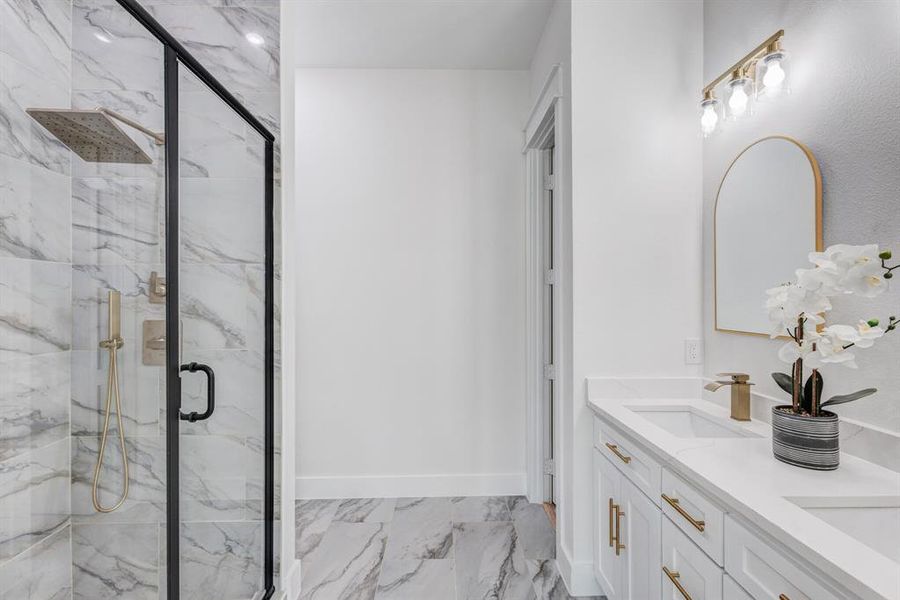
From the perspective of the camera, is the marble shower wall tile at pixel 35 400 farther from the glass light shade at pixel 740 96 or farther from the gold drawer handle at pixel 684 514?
the glass light shade at pixel 740 96

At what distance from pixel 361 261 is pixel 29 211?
6.01 feet

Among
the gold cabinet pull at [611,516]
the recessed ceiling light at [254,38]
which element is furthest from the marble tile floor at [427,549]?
the recessed ceiling light at [254,38]

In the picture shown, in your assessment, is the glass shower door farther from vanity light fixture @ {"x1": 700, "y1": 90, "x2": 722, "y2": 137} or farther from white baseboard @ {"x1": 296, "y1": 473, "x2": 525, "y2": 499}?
vanity light fixture @ {"x1": 700, "y1": 90, "x2": 722, "y2": 137}

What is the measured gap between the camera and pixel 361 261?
3021mm

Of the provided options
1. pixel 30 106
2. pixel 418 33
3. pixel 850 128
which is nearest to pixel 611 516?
pixel 850 128

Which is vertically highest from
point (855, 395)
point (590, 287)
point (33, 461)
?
point (590, 287)

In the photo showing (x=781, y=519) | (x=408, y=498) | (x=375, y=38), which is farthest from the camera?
(x=408, y=498)

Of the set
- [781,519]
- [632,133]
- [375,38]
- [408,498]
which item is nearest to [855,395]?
[781,519]

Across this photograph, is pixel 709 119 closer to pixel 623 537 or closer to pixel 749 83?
pixel 749 83

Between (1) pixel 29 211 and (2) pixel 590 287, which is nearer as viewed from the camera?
(1) pixel 29 211

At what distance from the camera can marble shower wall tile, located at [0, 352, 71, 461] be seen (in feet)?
4.27

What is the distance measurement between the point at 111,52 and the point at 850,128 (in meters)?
2.05

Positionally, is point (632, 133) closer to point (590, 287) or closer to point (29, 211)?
point (590, 287)

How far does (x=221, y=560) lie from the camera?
162 centimetres
